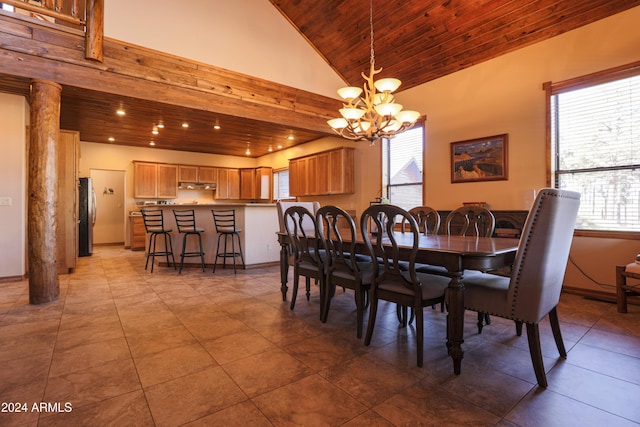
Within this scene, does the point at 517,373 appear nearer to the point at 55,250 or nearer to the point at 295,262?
the point at 295,262

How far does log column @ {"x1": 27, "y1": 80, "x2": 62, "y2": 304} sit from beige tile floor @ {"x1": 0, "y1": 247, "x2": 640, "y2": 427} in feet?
0.91

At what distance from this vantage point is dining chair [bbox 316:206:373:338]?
242 cm

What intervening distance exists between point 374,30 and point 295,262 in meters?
3.95

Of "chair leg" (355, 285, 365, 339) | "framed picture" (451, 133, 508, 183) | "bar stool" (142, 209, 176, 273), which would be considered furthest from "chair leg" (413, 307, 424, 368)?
"bar stool" (142, 209, 176, 273)

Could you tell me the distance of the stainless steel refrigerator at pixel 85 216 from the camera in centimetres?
647

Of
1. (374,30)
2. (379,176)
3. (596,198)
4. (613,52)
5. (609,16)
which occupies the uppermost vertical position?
(374,30)

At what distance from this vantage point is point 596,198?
368 cm

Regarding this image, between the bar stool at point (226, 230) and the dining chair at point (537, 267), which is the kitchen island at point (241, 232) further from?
the dining chair at point (537, 267)

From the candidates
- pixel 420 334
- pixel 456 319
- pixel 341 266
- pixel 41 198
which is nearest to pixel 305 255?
pixel 341 266

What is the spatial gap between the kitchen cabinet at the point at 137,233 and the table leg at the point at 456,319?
761cm

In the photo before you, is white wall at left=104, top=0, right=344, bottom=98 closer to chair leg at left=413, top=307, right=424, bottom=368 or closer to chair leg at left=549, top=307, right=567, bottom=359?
chair leg at left=413, top=307, right=424, bottom=368

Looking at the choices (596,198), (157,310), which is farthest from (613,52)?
(157,310)

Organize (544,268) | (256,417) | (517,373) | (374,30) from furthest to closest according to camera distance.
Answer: (374,30), (517,373), (544,268), (256,417)

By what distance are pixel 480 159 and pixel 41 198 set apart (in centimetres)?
554
